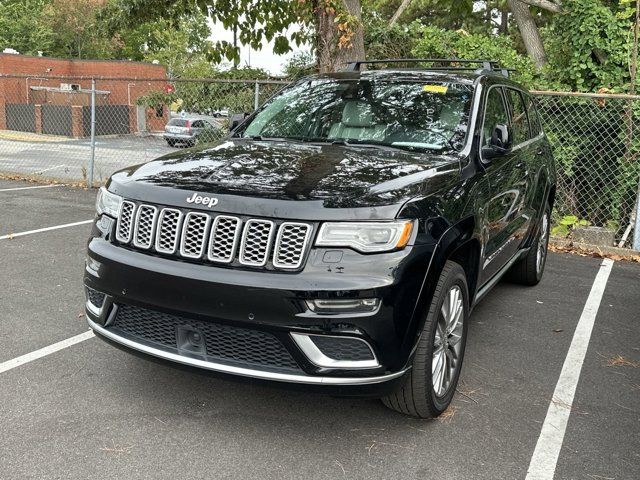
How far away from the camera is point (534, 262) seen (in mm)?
6027

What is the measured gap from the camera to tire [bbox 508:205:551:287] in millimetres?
5969

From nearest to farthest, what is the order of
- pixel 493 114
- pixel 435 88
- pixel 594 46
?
pixel 435 88 < pixel 493 114 < pixel 594 46

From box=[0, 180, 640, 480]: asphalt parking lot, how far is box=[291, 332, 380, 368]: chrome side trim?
28 cm

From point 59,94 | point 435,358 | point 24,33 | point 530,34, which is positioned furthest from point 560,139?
point 24,33

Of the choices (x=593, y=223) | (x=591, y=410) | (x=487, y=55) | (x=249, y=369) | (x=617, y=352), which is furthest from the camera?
(x=487, y=55)

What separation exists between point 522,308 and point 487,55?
6.15 meters

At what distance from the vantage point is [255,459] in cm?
301

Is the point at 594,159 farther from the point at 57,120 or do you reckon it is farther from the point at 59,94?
the point at 59,94

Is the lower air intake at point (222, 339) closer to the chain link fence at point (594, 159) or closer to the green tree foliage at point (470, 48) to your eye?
the chain link fence at point (594, 159)

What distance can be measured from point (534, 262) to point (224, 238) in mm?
3888

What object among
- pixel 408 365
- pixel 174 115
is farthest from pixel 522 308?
pixel 174 115

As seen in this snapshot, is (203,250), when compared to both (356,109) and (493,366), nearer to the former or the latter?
(356,109)

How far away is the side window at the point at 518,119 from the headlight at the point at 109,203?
115 inches

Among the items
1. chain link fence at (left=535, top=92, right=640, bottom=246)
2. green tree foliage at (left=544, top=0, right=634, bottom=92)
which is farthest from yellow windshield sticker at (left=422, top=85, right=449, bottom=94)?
green tree foliage at (left=544, top=0, right=634, bottom=92)
